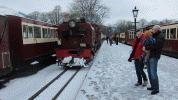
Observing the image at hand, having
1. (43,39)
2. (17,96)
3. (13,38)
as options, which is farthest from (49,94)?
(43,39)

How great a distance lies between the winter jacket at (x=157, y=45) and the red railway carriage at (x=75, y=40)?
5.07 metres

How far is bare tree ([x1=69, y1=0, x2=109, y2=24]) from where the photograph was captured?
40.7 m

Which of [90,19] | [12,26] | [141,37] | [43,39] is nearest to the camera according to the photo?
[141,37]

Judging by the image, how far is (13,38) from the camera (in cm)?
819

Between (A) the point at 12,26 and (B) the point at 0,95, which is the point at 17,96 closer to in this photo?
(B) the point at 0,95

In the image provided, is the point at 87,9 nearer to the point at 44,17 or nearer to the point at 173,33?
the point at 173,33

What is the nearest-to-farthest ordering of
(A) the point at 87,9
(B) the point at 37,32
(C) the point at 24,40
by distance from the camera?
(C) the point at 24,40 < (B) the point at 37,32 < (A) the point at 87,9

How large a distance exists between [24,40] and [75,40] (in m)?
2.91

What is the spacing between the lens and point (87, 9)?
40.8 metres

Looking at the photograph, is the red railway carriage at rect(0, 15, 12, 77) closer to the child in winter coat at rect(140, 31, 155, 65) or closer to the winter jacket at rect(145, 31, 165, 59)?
the child in winter coat at rect(140, 31, 155, 65)

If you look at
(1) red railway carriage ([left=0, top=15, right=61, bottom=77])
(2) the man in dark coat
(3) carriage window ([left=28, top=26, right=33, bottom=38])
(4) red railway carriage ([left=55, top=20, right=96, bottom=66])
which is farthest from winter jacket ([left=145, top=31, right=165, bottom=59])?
(3) carriage window ([left=28, top=26, right=33, bottom=38])

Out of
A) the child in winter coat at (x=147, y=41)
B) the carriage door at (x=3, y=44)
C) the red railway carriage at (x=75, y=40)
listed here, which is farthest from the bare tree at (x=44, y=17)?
the child in winter coat at (x=147, y=41)

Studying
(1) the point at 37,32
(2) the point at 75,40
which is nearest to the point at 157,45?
(2) the point at 75,40

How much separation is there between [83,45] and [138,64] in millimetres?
4604
